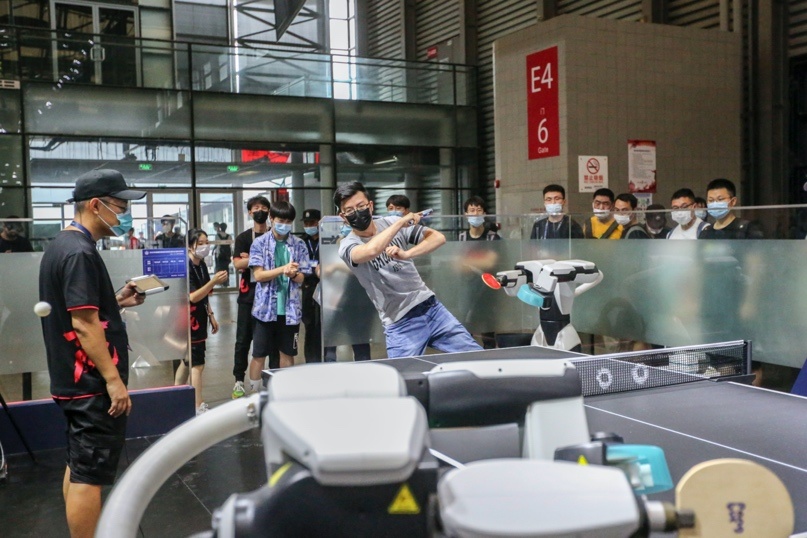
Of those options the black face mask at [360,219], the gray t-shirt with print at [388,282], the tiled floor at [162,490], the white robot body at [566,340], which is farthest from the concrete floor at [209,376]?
the black face mask at [360,219]

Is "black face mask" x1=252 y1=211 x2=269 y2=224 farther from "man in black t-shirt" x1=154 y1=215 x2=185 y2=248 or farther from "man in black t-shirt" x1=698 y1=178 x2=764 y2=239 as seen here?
"man in black t-shirt" x1=698 y1=178 x2=764 y2=239

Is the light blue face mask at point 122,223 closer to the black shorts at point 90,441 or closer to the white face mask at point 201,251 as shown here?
the black shorts at point 90,441

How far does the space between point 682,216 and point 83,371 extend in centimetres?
415

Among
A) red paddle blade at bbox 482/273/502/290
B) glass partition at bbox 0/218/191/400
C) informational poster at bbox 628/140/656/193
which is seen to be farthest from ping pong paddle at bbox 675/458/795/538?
informational poster at bbox 628/140/656/193

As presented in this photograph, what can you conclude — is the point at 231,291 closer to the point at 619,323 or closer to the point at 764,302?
the point at 619,323

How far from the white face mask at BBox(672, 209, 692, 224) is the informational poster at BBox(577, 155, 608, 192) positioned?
4.01 meters

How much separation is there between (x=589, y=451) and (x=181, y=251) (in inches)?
200

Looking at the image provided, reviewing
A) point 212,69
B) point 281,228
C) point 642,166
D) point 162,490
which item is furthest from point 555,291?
point 212,69

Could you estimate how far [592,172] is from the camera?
31.8 feet

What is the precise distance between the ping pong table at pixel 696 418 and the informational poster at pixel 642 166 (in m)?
7.08

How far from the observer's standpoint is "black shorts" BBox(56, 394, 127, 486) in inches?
118

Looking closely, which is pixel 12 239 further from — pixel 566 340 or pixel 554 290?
pixel 566 340

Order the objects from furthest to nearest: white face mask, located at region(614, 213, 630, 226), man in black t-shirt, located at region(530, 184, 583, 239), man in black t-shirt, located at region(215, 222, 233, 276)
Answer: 1. man in black t-shirt, located at region(215, 222, 233, 276)
2. man in black t-shirt, located at region(530, 184, 583, 239)
3. white face mask, located at region(614, 213, 630, 226)

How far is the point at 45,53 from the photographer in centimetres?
1234
